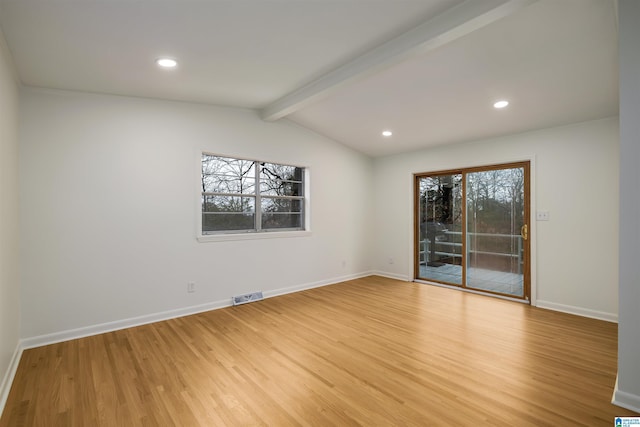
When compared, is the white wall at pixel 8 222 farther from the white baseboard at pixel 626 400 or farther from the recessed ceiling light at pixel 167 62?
the white baseboard at pixel 626 400

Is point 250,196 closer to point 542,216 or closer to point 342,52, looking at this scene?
point 342,52

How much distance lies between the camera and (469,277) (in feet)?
16.5

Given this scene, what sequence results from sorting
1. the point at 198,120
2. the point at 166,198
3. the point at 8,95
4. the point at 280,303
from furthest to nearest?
the point at 280,303 < the point at 198,120 < the point at 166,198 < the point at 8,95

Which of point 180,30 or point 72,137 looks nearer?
point 180,30

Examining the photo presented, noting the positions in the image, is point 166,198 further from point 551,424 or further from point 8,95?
point 551,424

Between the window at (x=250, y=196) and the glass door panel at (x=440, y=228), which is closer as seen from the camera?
the window at (x=250, y=196)

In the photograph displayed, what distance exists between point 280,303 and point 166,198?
2.01 m

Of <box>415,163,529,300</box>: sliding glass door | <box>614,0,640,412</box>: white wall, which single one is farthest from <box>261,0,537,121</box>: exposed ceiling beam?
<box>415,163,529,300</box>: sliding glass door

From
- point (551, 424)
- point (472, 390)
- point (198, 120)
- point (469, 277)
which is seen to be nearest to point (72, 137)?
point (198, 120)

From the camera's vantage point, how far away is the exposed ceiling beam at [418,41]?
204 cm

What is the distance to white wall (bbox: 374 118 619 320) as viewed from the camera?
3666 millimetres

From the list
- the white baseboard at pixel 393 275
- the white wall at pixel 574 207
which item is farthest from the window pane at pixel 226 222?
the white wall at pixel 574 207

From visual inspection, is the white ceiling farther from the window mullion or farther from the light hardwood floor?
the light hardwood floor

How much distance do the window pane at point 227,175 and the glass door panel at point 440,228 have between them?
3.05m
